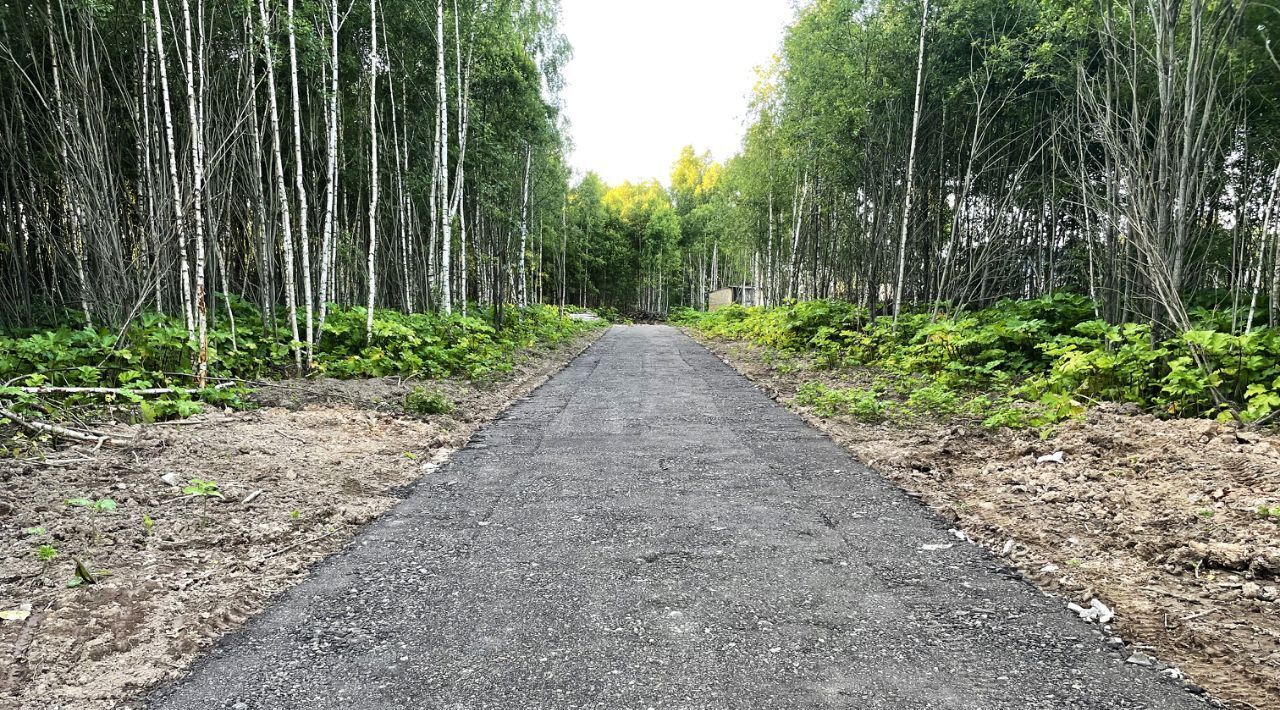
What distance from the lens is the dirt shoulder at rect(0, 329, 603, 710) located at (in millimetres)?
1970

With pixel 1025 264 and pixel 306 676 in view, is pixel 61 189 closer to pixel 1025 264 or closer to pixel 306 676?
pixel 306 676

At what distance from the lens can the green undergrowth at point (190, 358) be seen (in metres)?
5.10

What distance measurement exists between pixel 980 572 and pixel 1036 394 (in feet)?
13.1

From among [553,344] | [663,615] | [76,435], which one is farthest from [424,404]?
[553,344]

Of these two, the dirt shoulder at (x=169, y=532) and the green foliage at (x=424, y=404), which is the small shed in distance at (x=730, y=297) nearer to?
the green foliage at (x=424, y=404)

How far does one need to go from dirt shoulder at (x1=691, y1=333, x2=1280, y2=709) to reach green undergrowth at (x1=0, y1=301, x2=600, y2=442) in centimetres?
491

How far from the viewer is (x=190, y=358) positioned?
21.2ft

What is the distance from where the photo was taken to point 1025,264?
1238cm

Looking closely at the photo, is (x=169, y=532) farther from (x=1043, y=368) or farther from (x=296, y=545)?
(x=1043, y=368)

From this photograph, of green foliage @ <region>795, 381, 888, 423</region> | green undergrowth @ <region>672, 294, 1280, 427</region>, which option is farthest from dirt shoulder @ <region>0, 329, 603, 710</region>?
green undergrowth @ <region>672, 294, 1280, 427</region>

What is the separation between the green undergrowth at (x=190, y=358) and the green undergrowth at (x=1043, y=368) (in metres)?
5.35

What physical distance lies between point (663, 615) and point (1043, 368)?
23.2 ft

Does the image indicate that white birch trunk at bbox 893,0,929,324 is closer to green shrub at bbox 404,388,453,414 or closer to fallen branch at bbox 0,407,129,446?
green shrub at bbox 404,388,453,414

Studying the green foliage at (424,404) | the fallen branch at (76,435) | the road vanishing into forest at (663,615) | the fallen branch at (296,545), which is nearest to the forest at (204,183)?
the fallen branch at (76,435)
